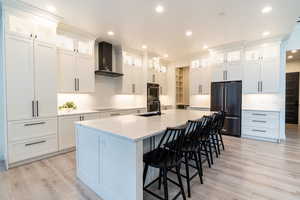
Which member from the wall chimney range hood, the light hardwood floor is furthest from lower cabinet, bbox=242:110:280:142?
the wall chimney range hood

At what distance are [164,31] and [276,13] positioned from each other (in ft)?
7.56

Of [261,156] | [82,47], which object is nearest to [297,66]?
[261,156]

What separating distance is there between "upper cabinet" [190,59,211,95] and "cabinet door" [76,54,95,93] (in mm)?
3727

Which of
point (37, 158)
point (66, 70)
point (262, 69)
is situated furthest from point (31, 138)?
point (262, 69)

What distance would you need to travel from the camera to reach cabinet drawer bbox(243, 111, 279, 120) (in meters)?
4.28

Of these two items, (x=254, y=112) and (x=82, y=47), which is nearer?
(x=82, y=47)

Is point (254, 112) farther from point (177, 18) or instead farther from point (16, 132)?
point (16, 132)

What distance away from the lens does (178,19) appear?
10.7 feet

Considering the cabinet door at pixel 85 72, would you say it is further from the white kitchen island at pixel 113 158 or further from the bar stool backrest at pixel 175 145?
the bar stool backrest at pixel 175 145

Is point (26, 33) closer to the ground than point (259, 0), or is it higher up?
closer to the ground

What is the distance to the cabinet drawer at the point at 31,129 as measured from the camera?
2.72 meters

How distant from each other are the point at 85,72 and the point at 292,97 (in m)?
8.43

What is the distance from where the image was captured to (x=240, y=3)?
106 inches

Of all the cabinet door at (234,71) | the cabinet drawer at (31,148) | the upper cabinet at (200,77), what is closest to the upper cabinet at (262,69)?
the cabinet door at (234,71)
